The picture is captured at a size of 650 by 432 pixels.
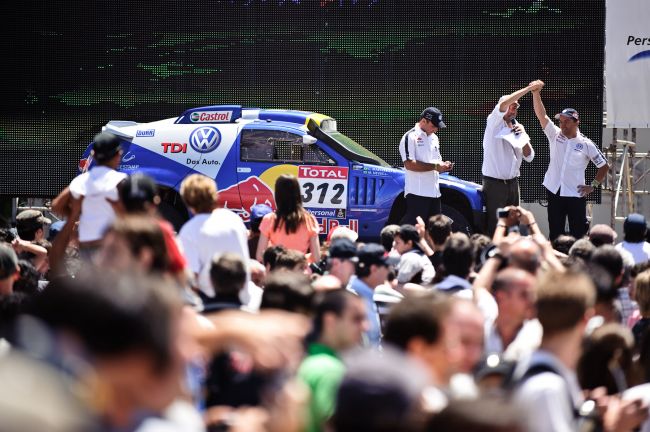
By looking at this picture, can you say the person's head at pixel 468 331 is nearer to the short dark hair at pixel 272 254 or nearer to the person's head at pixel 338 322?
the person's head at pixel 338 322

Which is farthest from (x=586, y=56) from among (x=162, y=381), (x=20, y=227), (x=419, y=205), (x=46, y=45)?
(x=162, y=381)

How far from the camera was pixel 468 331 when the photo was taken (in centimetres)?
387

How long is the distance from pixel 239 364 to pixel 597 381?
5.16ft

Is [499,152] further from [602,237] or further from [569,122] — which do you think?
[602,237]

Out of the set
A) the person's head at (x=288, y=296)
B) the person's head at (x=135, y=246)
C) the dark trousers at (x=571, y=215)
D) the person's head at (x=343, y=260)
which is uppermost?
the person's head at (x=135, y=246)

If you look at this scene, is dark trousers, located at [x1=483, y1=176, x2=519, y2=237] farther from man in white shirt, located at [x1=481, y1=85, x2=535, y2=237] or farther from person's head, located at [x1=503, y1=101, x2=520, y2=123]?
person's head, located at [x1=503, y1=101, x2=520, y2=123]

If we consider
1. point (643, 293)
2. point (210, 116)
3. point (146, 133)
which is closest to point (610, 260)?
point (643, 293)

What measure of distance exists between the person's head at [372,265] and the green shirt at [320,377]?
2.22m

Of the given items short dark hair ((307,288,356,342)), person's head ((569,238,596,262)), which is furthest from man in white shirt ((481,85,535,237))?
short dark hair ((307,288,356,342))

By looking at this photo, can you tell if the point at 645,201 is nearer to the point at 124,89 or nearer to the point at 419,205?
the point at 419,205

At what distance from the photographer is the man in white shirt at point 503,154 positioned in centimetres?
1152

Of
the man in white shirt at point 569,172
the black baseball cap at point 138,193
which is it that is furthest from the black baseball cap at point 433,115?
the black baseball cap at point 138,193

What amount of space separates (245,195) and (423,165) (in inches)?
110

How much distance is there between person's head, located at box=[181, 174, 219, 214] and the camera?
19.9ft
